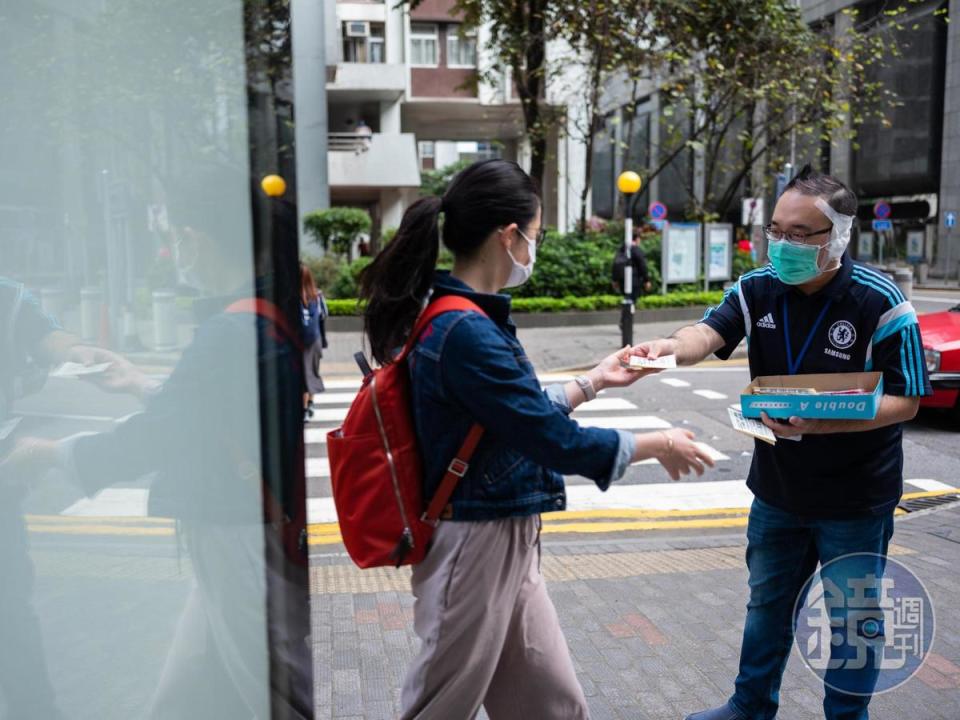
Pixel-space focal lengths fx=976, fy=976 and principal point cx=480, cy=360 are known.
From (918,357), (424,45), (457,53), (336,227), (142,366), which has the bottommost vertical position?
(918,357)

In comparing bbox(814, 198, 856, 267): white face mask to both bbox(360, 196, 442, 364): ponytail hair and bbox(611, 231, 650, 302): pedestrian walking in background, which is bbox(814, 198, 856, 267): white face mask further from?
bbox(611, 231, 650, 302): pedestrian walking in background

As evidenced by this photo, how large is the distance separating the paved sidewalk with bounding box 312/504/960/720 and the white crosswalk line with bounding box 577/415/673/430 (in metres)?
3.78

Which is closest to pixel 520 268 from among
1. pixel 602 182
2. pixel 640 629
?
pixel 640 629

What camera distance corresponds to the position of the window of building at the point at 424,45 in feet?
110

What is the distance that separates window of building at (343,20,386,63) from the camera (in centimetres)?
3243

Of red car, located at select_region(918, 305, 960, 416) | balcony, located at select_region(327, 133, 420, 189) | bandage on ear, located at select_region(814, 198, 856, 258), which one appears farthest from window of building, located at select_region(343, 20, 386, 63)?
bandage on ear, located at select_region(814, 198, 856, 258)

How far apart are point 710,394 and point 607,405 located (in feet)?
4.40

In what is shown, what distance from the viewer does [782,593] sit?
3.13 metres

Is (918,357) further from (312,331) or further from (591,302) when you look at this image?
(591,302)

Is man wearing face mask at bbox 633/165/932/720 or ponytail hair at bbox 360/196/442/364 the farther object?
man wearing face mask at bbox 633/165/932/720

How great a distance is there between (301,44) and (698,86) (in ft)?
67.5

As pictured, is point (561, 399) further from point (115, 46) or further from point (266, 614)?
point (115, 46)

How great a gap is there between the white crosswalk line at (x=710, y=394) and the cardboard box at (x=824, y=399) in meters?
8.43

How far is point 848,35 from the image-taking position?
72.6 feet
